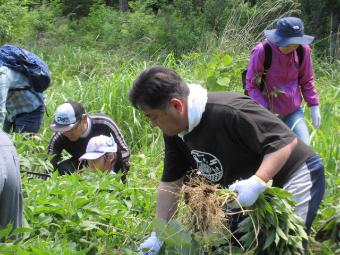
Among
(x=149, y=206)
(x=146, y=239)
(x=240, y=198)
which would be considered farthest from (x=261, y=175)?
(x=149, y=206)

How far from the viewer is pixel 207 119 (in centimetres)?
249

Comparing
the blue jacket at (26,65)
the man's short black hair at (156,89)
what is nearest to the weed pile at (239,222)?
the man's short black hair at (156,89)

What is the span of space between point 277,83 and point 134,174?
1377 millimetres

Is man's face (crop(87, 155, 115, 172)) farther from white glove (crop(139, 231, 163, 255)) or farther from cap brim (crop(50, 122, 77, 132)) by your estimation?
white glove (crop(139, 231, 163, 255))

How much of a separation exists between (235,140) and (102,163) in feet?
6.82

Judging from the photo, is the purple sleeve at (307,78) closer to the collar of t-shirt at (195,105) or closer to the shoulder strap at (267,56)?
the shoulder strap at (267,56)

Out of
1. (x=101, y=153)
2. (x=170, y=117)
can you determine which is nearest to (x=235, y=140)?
(x=170, y=117)

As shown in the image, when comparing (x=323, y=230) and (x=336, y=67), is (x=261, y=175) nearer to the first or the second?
(x=323, y=230)

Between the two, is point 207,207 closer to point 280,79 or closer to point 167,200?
point 167,200

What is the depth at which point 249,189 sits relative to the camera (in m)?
2.37

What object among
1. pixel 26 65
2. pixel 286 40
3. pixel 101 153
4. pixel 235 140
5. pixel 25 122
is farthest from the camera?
pixel 25 122

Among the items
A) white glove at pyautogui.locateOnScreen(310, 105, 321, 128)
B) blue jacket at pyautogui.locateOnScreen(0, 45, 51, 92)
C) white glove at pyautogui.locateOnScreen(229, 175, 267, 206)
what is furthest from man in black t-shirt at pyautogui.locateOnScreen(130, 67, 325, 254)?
blue jacket at pyautogui.locateOnScreen(0, 45, 51, 92)

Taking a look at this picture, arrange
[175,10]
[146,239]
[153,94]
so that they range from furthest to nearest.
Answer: [175,10] → [146,239] → [153,94]

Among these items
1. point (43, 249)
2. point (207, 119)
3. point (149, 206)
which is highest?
point (207, 119)
